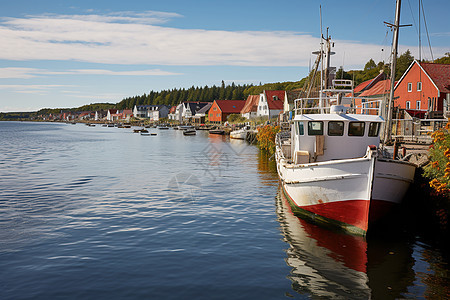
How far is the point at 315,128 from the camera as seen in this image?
19250 millimetres

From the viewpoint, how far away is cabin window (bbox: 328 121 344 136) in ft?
61.6

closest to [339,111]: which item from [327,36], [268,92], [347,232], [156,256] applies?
[347,232]

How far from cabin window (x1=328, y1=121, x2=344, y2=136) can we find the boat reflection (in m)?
4.65

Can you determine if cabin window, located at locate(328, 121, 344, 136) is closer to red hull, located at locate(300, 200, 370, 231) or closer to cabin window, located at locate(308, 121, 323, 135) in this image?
cabin window, located at locate(308, 121, 323, 135)

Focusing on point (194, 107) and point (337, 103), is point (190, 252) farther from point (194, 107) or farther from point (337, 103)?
point (194, 107)

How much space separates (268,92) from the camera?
107188 millimetres

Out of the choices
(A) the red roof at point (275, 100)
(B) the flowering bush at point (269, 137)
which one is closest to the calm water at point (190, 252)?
(B) the flowering bush at point (269, 137)

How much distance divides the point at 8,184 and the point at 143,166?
13738mm

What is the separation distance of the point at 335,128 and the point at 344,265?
25.0 ft

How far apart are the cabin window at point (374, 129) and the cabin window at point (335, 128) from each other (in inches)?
54.2

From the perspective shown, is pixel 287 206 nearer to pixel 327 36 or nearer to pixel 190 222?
pixel 190 222

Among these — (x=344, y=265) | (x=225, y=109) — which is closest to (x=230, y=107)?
(x=225, y=109)

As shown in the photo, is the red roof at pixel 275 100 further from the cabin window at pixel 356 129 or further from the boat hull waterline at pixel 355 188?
the boat hull waterline at pixel 355 188

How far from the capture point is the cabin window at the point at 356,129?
1870cm
